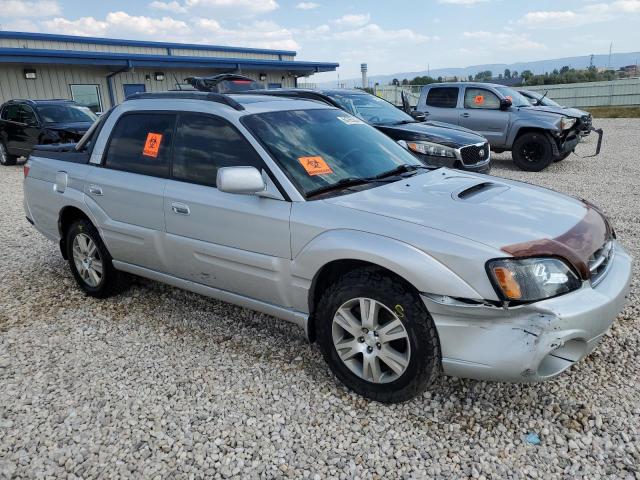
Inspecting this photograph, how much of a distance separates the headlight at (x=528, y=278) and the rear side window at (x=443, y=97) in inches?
395

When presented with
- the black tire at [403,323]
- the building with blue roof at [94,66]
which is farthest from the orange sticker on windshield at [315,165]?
the building with blue roof at [94,66]

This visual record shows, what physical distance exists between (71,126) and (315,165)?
1064cm

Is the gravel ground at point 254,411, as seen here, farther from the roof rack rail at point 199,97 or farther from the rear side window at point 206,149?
the roof rack rail at point 199,97

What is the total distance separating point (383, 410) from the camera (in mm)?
2844

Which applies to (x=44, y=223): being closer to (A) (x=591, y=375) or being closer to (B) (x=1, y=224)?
(B) (x=1, y=224)

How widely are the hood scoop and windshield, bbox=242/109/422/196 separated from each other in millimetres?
547

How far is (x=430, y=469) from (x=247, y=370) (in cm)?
136

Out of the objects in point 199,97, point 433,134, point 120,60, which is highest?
point 120,60

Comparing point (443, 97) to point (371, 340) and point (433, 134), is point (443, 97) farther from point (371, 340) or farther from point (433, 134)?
point (371, 340)

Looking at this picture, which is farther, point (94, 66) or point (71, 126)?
point (94, 66)

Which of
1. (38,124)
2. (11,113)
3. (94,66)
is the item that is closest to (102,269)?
(38,124)

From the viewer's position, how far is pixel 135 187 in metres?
3.82

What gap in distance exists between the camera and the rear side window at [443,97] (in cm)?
1183

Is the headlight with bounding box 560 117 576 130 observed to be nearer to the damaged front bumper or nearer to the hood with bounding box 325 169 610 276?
the hood with bounding box 325 169 610 276
